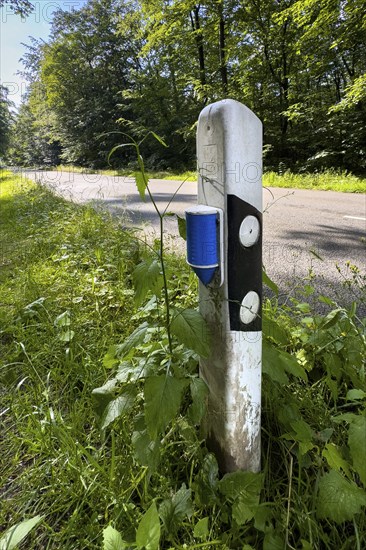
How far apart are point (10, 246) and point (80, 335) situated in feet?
7.72

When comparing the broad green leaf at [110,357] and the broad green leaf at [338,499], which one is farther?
the broad green leaf at [110,357]

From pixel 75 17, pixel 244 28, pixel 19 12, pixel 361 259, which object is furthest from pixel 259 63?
pixel 75 17

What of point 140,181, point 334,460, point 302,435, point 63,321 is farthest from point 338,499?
point 63,321

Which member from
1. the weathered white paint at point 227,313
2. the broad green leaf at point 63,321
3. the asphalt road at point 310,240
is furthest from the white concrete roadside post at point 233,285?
the broad green leaf at point 63,321

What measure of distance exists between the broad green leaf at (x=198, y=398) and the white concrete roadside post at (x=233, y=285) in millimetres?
43

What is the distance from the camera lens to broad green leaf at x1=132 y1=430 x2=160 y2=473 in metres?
0.85

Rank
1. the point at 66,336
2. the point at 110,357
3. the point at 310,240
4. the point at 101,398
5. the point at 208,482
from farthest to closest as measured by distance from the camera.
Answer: the point at 310,240, the point at 66,336, the point at 110,357, the point at 101,398, the point at 208,482

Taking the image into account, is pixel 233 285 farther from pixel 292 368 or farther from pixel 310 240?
pixel 310 240

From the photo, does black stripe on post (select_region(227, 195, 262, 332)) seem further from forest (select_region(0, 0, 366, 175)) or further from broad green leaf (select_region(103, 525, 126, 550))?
forest (select_region(0, 0, 366, 175))

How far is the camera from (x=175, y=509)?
83 centimetres

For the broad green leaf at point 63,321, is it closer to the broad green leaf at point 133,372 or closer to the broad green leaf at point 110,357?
the broad green leaf at point 110,357

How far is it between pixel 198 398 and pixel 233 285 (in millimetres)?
311

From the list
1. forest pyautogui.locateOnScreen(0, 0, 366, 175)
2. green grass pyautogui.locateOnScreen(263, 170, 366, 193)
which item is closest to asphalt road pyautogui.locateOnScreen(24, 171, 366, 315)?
green grass pyautogui.locateOnScreen(263, 170, 366, 193)

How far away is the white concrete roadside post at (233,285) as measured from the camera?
72 cm
